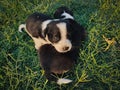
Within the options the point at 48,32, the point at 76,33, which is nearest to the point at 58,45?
the point at 48,32

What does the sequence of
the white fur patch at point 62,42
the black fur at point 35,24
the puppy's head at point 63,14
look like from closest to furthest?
1. the white fur patch at point 62,42
2. the black fur at point 35,24
3. the puppy's head at point 63,14

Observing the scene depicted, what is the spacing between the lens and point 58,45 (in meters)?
2.93

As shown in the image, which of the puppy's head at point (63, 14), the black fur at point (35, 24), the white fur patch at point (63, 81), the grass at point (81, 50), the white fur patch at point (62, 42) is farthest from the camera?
the puppy's head at point (63, 14)

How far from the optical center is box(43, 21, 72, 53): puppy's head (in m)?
2.86

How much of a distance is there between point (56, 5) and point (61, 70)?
1.48 metres

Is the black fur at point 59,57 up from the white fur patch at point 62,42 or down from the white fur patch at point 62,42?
down

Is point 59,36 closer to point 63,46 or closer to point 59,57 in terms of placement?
point 63,46

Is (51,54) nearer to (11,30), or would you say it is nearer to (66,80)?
(66,80)

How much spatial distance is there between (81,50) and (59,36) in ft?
1.92

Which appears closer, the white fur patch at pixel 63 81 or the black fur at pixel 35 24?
the white fur patch at pixel 63 81

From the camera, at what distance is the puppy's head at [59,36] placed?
9.39 ft

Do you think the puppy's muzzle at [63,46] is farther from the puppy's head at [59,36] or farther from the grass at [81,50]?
the grass at [81,50]

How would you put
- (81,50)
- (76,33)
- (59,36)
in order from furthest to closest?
(81,50), (76,33), (59,36)


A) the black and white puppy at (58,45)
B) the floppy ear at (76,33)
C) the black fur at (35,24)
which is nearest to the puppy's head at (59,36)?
the black and white puppy at (58,45)
